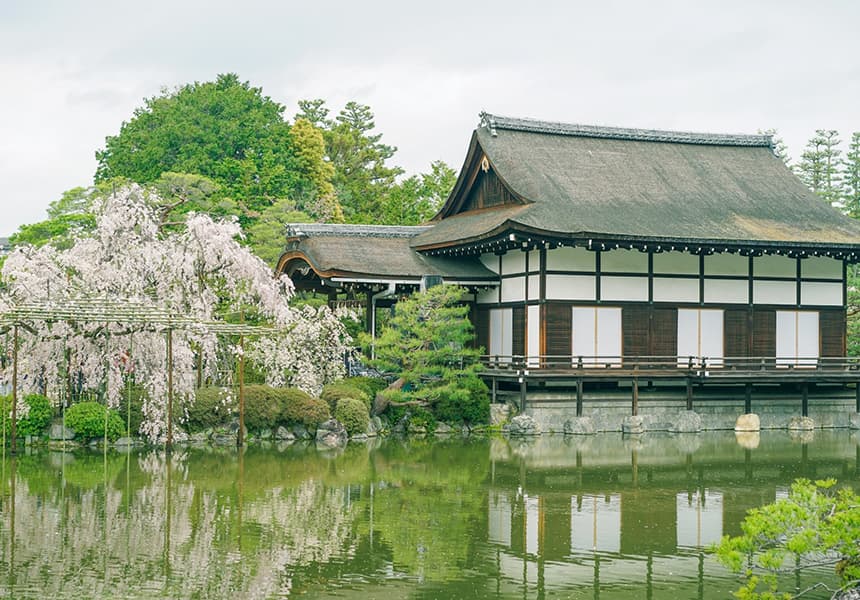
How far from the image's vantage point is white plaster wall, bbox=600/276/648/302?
3059 centimetres

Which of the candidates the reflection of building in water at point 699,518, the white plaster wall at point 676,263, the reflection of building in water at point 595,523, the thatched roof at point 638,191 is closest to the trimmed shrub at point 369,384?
the thatched roof at point 638,191

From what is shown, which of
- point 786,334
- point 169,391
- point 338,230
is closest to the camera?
point 169,391

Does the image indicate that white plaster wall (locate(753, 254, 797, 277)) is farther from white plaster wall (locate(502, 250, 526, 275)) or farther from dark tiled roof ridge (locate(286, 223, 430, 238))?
dark tiled roof ridge (locate(286, 223, 430, 238))

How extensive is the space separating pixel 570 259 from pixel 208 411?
10323 mm

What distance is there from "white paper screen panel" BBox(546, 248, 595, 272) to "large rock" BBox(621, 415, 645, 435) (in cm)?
398

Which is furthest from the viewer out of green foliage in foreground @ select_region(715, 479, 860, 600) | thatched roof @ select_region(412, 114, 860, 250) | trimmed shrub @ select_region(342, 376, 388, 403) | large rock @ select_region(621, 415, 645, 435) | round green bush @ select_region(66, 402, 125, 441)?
thatched roof @ select_region(412, 114, 860, 250)

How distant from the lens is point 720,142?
36875mm

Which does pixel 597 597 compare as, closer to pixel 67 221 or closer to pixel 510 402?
pixel 510 402

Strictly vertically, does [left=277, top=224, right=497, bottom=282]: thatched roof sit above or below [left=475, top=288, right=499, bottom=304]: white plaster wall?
above

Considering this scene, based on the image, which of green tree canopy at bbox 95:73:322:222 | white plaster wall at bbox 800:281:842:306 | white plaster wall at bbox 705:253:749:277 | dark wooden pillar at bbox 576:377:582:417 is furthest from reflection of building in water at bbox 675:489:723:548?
green tree canopy at bbox 95:73:322:222

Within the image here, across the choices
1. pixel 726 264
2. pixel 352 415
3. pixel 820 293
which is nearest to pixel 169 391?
pixel 352 415

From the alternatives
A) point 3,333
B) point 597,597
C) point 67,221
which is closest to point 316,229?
point 3,333

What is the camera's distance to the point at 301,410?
26.2 metres

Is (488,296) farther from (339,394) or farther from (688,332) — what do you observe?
(339,394)
